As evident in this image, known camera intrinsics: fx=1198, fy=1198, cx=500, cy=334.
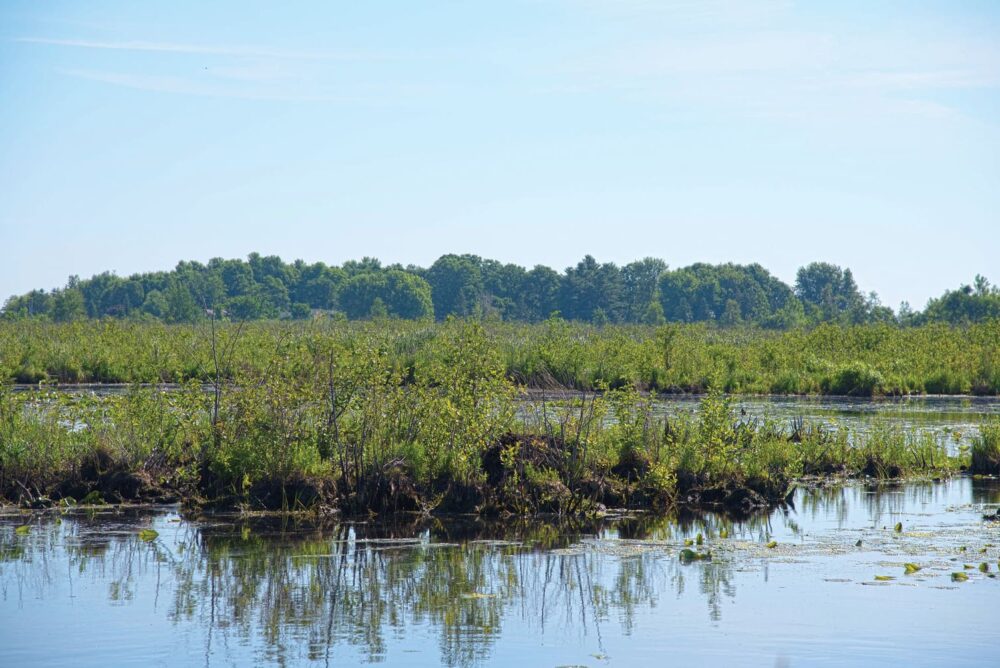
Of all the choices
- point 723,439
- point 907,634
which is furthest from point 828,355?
point 907,634

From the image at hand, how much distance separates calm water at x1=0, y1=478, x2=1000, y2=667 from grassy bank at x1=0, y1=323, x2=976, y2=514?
63cm

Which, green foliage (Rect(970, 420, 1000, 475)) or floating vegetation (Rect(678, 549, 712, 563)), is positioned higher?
green foliage (Rect(970, 420, 1000, 475))

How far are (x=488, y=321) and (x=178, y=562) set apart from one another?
40381 millimetres

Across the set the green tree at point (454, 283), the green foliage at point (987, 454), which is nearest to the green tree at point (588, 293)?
the green tree at point (454, 283)

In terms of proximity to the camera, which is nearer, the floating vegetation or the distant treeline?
the floating vegetation

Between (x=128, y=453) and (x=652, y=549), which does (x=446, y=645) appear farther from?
(x=128, y=453)

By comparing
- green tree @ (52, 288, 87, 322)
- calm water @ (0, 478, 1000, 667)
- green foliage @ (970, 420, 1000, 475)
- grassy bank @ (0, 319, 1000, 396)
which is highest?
green tree @ (52, 288, 87, 322)

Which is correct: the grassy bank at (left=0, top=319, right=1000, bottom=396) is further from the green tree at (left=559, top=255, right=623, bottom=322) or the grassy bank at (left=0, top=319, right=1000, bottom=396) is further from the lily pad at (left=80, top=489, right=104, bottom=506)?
the green tree at (left=559, top=255, right=623, bottom=322)

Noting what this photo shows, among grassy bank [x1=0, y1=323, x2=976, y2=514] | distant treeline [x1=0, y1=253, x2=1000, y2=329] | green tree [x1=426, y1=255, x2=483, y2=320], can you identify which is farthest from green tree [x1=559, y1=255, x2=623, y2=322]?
grassy bank [x1=0, y1=323, x2=976, y2=514]

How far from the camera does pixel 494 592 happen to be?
1083 cm

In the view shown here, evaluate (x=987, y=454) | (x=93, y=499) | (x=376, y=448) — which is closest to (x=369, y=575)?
(x=376, y=448)

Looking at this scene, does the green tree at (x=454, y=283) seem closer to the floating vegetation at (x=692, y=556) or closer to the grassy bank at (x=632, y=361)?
the grassy bank at (x=632, y=361)

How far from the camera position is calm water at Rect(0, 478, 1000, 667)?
29.8 ft

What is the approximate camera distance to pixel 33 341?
35.7m
